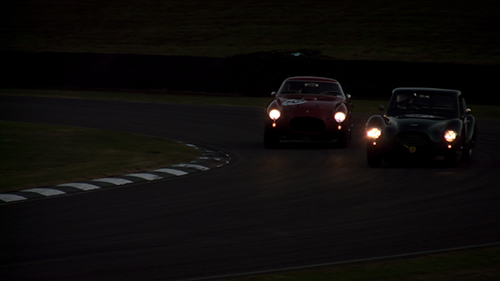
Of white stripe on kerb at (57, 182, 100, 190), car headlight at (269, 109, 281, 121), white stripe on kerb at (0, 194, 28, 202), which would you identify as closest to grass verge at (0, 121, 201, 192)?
white stripe on kerb at (57, 182, 100, 190)

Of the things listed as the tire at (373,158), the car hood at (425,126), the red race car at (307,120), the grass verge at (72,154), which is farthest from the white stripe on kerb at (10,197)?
the red race car at (307,120)

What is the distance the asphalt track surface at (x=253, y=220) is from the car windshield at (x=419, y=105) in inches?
34.7

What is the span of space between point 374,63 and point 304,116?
38.4 ft

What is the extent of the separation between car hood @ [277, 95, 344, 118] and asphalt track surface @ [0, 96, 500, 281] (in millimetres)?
1372

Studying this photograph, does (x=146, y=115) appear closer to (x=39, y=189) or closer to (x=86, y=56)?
(x=86, y=56)

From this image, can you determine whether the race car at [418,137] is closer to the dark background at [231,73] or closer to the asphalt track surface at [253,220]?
the asphalt track surface at [253,220]

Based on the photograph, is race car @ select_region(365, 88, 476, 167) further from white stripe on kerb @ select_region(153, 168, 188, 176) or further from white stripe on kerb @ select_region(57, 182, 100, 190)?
white stripe on kerb @ select_region(57, 182, 100, 190)

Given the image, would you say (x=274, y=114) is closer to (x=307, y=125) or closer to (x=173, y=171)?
(x=307, y=125)

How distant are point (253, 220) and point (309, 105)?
7.25 metres

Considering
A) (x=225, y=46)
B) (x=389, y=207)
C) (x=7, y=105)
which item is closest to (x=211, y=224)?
(x=389, y=207)

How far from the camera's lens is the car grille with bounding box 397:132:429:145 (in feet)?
37.9

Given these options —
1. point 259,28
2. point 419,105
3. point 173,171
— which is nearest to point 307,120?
point 419,105

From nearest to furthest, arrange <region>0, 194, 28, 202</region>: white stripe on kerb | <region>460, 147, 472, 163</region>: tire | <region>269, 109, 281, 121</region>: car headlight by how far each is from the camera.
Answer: <region>0, 194, 28, 202</region>: white stripe on kerb < <region>460, 147, 472, 163</region>: tire < <region>269, 109, 281, 121</region>: car headlight

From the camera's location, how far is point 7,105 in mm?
23719
